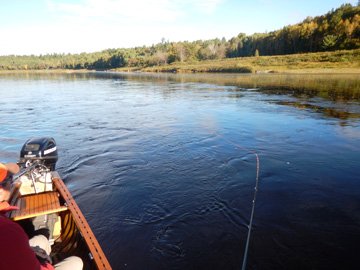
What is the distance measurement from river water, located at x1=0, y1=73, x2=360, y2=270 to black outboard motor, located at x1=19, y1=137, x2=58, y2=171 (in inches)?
46.0

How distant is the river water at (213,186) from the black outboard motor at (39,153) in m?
1.17

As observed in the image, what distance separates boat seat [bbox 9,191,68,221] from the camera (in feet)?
15.2

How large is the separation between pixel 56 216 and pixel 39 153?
85.1 inches

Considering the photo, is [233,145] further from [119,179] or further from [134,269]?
[134,269]

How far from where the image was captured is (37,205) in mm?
5012

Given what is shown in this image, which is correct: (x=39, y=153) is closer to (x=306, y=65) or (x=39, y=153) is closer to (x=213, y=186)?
(x=213, y=186)

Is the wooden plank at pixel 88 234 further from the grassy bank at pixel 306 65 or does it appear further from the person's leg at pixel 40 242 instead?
the grassy bank at pixel 306 65

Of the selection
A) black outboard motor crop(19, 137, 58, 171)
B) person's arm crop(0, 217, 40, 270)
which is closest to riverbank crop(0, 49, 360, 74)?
black outboard motor crop(19, 137, 58, 171)

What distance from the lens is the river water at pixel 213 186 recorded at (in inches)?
207

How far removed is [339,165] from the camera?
903cm

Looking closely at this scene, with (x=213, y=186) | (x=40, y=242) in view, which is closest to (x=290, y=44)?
(x=213, y=186)

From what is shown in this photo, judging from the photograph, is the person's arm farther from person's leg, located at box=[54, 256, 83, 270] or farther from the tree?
the tree

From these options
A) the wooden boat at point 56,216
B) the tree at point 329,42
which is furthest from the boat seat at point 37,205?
the tree at point 329,42

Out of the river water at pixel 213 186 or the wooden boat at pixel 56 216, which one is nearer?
the wooden boat at pixel 56 216
